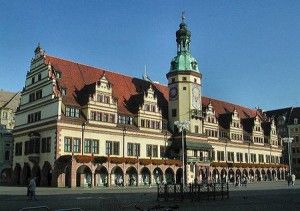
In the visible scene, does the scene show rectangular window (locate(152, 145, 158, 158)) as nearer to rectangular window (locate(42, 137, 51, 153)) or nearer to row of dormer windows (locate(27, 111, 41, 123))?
rectangular window (locate(42, 137, 51, 153))

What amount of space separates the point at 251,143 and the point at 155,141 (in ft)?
110

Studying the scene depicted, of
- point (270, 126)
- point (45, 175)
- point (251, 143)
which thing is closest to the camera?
point (45, 175)

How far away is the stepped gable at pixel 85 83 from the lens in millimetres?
57812

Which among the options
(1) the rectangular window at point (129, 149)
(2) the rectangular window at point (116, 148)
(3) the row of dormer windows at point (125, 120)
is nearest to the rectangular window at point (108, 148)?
(2) the rectangular window at point (116, 148)

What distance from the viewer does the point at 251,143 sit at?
90.8m

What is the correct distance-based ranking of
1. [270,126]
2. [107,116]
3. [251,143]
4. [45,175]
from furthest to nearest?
[270,126], [251,143], [107,116], [45,175]

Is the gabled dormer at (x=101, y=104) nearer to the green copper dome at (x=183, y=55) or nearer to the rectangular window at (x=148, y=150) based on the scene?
the rectangular window at (x=148, y=150)

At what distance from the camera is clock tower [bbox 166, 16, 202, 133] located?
70.6 m

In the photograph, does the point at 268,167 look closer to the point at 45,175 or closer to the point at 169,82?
the point at 169,82

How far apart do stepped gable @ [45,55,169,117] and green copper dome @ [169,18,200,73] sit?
6.93 metres

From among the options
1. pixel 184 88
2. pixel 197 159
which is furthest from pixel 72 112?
pixel 197 159

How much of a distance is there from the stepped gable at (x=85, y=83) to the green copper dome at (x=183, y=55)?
22.7 feet

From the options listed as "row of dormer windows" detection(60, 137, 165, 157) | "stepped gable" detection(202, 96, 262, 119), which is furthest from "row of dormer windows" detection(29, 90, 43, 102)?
"stepped gable" detection(202, 96, 262, 119)

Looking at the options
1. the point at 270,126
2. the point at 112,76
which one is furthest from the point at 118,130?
the point at 270,126
